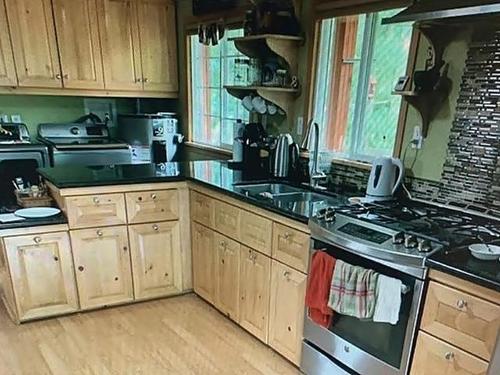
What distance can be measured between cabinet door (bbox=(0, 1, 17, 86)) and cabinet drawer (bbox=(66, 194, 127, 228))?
1.88 metres

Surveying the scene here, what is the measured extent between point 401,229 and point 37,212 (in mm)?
2206

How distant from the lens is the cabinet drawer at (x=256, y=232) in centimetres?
216

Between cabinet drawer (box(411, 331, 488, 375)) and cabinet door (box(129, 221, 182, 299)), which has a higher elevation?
cabinet drawer (box(411, 331, 488, 375))

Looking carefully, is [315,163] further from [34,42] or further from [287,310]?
[34,42]

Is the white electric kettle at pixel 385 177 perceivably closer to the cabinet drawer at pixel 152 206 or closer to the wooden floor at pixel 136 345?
the wooden floor at pixel 136 345

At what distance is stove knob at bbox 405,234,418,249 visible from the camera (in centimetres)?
150

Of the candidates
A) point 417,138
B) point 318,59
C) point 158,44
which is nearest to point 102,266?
point 318,59

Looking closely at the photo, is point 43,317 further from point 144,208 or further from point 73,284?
point 144,208

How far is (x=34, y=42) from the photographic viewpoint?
363 centimetres

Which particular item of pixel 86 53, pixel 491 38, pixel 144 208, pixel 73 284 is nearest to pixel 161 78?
pixel 86 53

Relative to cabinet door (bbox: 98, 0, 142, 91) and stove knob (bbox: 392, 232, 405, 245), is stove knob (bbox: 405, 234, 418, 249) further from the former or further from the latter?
cabinet door (bbox: 98, 0, 142, 91)

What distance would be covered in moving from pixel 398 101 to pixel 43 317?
103 inches

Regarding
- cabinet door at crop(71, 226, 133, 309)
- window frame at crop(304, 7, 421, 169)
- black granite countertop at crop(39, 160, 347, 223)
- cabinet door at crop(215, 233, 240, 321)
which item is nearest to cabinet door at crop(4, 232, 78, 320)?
cabinet door at crop(71, 226, 133, 309)

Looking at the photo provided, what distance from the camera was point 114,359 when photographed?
7.38ft
